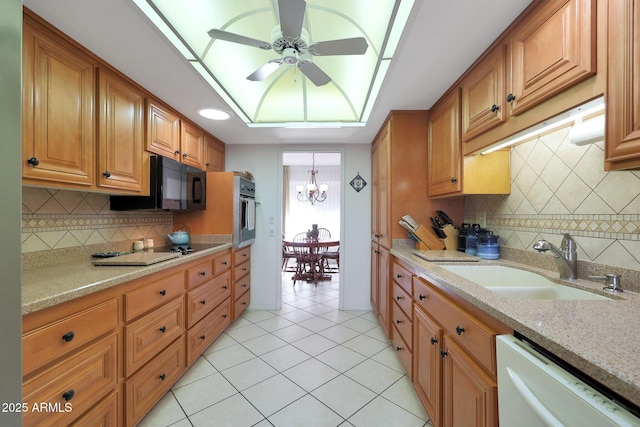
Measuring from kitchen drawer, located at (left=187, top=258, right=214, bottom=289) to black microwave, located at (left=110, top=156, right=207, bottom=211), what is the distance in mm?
546

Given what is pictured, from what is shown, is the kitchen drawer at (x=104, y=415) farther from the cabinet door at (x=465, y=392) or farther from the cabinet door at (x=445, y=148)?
the cabinet door at (x=445, y=148)

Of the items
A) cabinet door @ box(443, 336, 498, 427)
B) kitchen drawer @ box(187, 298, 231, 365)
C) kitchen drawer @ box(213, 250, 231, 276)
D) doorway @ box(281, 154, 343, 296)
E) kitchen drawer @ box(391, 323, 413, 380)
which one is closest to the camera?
cabinet door @ box(443, 336, 498, 427)

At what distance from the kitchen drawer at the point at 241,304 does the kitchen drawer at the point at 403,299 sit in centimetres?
171

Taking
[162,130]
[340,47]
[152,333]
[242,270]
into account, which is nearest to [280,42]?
[340,47]

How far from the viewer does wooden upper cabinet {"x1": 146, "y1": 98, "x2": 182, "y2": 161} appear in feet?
6.37

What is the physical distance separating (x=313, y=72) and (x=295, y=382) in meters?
2.12

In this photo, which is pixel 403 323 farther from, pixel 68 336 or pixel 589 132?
pixel 68 336

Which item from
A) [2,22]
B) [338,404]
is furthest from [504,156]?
[2,22]

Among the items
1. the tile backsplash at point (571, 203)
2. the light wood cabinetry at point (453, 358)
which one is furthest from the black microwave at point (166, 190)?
the tile backsplash at point (571, 203)

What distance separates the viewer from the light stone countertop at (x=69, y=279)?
0.92m

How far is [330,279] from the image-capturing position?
15.8 ft

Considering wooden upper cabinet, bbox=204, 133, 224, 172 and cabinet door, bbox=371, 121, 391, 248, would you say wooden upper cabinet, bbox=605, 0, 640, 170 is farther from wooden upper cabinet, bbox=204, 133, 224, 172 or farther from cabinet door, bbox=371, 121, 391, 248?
wooden upper cabinet, bbox=204, 133, 224, 172

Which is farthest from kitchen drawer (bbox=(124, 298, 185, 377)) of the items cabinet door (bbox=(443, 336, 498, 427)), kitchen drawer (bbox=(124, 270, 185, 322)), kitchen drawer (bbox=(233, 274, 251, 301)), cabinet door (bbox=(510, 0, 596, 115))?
cabinet door (bbox=(510, 0, 596, 115))

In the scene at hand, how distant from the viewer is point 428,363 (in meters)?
1.38
